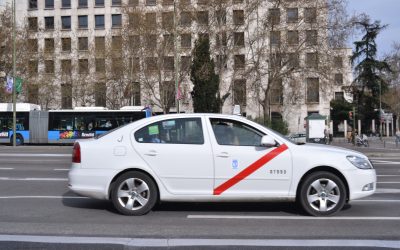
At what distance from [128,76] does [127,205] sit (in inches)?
1615

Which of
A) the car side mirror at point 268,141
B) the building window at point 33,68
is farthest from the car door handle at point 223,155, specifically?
the building window at point 33,68

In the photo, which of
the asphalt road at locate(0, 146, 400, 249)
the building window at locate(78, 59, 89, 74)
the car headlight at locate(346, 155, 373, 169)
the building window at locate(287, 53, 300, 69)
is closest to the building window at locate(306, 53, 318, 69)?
the building window at locate(287, 53, 300, 69)

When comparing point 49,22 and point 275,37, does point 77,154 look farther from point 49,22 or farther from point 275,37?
point 49,22

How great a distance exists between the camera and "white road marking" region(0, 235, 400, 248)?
18.3ft

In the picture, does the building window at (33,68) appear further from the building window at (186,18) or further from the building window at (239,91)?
the building window at (239,91)

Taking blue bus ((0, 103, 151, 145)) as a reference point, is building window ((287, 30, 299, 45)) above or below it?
above

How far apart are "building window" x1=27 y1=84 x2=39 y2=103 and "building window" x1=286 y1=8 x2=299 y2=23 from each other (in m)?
25.2

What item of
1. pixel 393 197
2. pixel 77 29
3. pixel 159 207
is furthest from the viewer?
pixel 77 29

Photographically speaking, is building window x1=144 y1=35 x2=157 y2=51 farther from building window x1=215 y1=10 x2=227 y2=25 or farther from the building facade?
building window x1=215 y1=10 x2=227 y2=25

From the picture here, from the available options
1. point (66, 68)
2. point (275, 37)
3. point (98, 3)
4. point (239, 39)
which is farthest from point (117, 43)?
point (98, 3)

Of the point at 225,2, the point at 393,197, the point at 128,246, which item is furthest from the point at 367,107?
the point at 128,246

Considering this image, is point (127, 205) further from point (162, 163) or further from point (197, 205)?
point (197, 205)

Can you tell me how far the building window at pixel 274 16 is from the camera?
4294 cm

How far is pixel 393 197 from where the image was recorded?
931 cm
